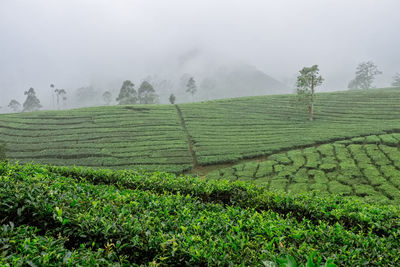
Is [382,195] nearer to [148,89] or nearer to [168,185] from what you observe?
[168,185]

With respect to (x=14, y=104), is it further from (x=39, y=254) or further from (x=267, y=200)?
(x=267, y=200)

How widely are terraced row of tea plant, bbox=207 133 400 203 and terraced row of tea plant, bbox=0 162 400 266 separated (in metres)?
6.53

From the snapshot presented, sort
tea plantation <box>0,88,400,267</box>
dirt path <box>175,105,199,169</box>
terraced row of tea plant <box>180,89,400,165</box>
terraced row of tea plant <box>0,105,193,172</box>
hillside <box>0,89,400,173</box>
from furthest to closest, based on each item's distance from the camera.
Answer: terraced row of tea plant <box>180,89,400,165</box> < hillside <box>0,89,400,173</box> < terraced row of tea plant <box>0,105,193,172</box> < dirt path <box>175,105,199,169</box> < tea plantation <box>0,88,400,267</box>

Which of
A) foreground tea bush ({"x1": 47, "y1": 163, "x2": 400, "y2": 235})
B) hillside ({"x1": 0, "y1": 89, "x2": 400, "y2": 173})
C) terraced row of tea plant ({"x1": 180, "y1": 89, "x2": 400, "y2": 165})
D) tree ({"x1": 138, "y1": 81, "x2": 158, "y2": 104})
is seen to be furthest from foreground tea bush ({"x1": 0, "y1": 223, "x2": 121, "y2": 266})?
tree ({"x1": 138, "y1": 81, "x2": 158, "y2": 104})

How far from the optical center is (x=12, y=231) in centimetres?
315

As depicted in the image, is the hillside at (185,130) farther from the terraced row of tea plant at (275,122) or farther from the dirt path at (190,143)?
the dirt path at (190,143)

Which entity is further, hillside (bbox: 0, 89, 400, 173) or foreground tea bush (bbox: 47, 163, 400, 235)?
hillside (bbox: 0, 89, 400, 173)

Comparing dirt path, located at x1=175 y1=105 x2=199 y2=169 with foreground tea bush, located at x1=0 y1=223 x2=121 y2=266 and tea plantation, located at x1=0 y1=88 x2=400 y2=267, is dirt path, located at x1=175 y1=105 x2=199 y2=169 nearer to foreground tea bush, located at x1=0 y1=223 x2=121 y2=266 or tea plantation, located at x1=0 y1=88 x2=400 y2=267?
tea plantation, located at x1=0 y1=88 x2=400 y2=267

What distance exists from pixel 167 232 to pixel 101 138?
25.8 meters

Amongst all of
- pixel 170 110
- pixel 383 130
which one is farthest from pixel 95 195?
pixel 170 110

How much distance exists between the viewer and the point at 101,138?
26641 mm

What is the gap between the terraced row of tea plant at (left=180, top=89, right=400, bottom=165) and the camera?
22.1 meters

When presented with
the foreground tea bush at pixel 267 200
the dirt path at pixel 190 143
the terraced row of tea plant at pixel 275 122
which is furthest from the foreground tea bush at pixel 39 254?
the terraced row of tea plant at pixel 275 122

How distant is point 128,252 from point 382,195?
14.2 meters
